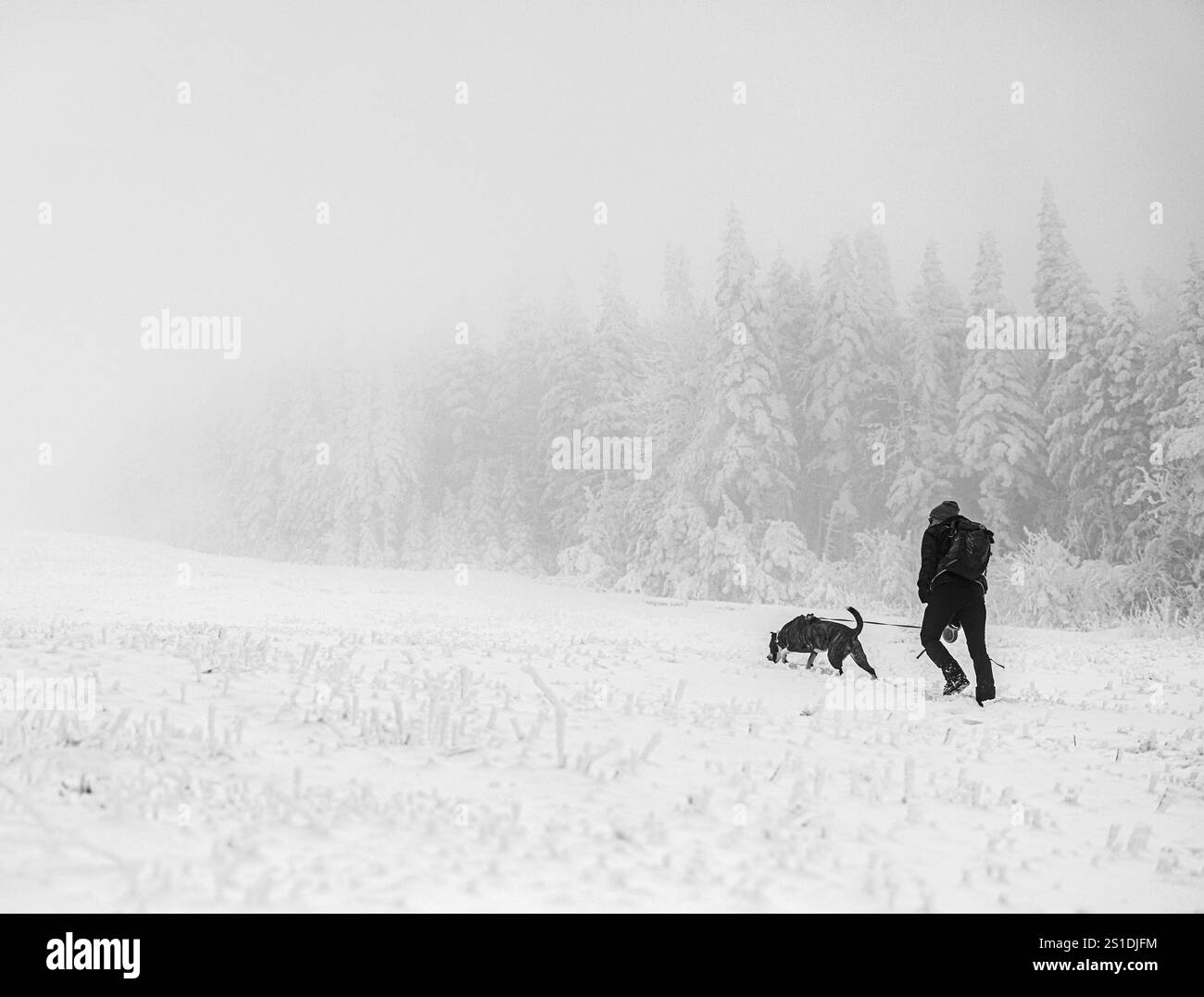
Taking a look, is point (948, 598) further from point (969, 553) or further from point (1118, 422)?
point (1118, 422)

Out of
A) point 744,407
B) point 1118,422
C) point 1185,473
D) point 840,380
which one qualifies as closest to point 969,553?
point 1185,473

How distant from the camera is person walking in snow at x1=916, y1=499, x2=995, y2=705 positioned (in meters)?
10.2

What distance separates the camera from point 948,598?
10.2 meters

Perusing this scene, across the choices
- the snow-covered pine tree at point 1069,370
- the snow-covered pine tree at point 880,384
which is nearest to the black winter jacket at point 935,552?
the snow-covered pine tree at point 1069,370

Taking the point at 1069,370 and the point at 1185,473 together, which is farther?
the point at 1069,370

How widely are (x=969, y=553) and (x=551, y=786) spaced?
6.62 m

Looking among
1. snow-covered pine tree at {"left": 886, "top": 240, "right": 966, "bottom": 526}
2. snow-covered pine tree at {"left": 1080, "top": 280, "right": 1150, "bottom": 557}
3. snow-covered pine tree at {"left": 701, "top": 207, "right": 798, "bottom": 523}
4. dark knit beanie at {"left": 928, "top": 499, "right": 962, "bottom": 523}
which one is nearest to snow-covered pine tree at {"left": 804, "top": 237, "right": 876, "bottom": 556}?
snow-covered pine tree at {"left": 886, "top": 240, "right": 966, "bottom": 526}

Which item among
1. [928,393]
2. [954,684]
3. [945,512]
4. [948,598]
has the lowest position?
[954,684]

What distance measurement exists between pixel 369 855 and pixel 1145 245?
9042cm

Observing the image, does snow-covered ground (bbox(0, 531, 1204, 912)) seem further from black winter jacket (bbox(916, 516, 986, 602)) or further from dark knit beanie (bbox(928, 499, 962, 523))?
dark knit beanie (bbox(928, 499, 962, 523))

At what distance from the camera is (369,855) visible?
4.27 meters

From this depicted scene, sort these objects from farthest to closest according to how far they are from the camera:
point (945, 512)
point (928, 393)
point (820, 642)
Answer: point (928, 393), point (820, 642), point (945, 512)
